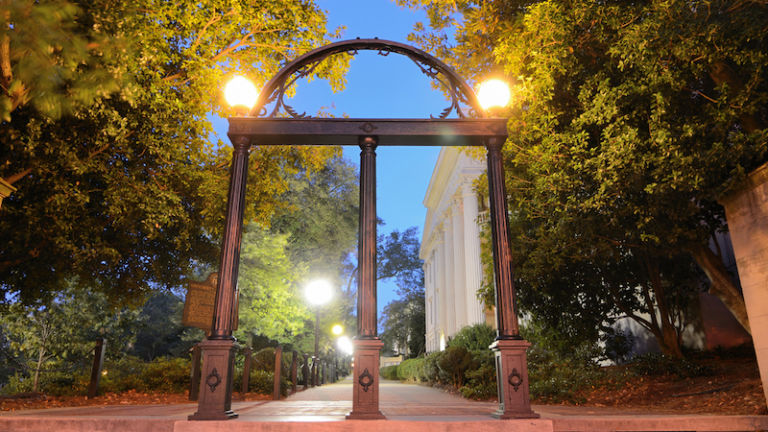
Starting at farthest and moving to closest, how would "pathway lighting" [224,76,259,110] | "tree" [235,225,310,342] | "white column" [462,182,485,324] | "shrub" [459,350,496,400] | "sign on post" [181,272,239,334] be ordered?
"white column" [462,182,485,324]
"tree" [235,225,310,342]
"shrub" [459,350,496,400]
"sign on post" [181,272,239,334]
"pathway lighting" [224,76,259,110]

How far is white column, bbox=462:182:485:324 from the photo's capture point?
2440 centimetres

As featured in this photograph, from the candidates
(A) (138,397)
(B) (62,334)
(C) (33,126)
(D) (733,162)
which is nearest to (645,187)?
(D) (733,162)

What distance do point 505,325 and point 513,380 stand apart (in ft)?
2.11

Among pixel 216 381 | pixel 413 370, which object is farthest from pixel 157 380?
pixel 413 370

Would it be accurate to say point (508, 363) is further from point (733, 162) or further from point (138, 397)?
point (138, 397)

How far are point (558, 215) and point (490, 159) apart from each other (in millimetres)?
4026

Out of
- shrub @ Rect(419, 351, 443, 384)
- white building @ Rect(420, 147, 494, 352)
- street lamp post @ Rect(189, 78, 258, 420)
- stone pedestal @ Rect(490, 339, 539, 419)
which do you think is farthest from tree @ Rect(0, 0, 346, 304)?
white building @ Rect(420, 147, 494, 352)

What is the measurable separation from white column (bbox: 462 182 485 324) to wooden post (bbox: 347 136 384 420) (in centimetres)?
1883

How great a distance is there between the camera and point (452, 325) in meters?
28.7

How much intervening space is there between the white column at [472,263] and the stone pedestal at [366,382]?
19.6 meters

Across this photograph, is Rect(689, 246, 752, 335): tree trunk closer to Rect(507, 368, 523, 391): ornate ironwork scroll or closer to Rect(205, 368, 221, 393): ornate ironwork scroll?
Rect(507, 368, 523, 391): ornate ironwork scroll

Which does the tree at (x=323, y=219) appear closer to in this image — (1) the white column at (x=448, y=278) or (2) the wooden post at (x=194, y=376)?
(1) the white column at (x=448, y=278)

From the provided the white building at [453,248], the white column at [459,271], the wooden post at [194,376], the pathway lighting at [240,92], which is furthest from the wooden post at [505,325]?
the white column at [459,271]

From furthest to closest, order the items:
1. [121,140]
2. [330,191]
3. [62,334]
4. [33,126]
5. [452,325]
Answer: [330,191] → [452,325] → [62,334] → [121,140] → [33,126]
